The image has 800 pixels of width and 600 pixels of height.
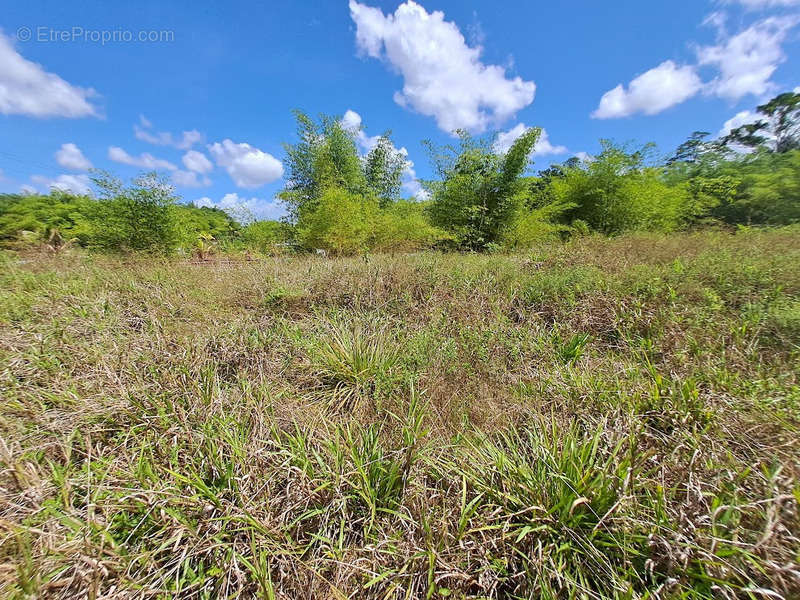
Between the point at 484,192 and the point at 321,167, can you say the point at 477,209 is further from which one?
the point at 321,167

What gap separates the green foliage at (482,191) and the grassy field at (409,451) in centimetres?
393

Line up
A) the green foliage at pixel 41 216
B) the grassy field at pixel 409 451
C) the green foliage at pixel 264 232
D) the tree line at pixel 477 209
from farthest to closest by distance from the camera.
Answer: the green foliage at pixel 41 216
the green foliage at pixel 264 232
the tree line at pixel 477 209
the grassy field at pixel 409 451

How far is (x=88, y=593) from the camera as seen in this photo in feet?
2.44

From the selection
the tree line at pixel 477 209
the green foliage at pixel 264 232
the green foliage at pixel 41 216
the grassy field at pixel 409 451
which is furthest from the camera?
the green foliage at pixel 41 216

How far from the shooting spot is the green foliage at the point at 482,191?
5.77 metres

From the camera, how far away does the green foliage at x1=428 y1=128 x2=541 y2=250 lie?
577 centimetres

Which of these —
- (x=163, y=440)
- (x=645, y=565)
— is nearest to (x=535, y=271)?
(x=645, y=565)

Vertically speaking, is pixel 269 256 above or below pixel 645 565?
above

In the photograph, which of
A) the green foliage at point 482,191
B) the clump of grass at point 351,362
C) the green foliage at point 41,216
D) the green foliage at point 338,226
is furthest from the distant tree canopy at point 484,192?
the green foliage at point 41,216

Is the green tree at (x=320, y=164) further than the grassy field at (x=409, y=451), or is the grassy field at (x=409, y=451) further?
the green tree at (x=320, y=164)

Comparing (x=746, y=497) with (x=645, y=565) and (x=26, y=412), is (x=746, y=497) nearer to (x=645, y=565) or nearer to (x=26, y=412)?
(x=645, y=565)

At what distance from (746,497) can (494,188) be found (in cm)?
616

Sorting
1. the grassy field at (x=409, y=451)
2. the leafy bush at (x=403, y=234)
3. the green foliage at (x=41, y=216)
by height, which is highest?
the green foliage at (x=41, y=216)

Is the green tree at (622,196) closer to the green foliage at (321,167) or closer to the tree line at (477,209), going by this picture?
the tree line at (477,209)
